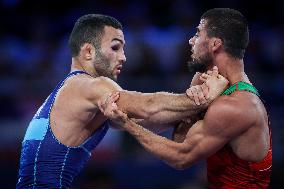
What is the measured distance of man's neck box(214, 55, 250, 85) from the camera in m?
5.91

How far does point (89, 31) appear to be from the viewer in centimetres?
638

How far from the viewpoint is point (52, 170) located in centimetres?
590

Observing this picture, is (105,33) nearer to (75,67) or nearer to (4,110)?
(75,67)

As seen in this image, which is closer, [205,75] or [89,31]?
[205,75]

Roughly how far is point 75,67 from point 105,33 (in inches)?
17.3

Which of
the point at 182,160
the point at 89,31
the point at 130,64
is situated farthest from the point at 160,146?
the point at 130,64

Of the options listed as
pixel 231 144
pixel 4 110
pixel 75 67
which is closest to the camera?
pixel 231 144

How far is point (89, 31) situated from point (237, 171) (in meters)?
1.94

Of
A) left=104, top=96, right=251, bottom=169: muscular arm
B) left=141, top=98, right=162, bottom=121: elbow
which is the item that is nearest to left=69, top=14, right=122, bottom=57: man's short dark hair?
left=141, top=98, right=162, bottom=121: elbow

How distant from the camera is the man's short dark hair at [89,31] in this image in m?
6.36

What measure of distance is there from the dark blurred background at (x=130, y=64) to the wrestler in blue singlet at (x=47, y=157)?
327 cm

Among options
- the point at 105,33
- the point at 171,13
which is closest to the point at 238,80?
the point at 105,33

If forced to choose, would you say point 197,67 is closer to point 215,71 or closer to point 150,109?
point 215,71

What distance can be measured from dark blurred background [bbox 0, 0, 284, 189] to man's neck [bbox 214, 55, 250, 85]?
3.31m
